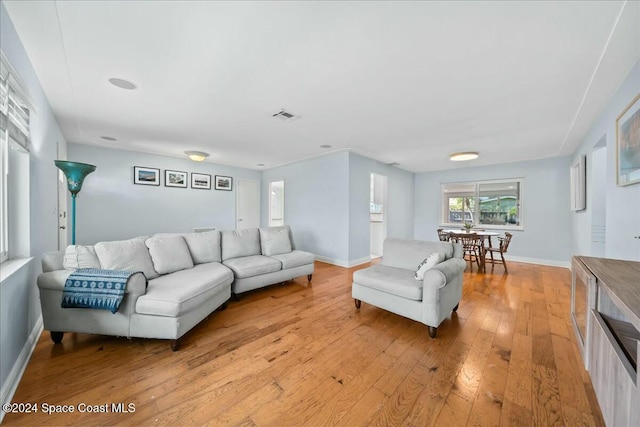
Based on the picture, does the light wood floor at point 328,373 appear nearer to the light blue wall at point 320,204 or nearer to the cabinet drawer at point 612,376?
the cabinet drawer at point 612,376

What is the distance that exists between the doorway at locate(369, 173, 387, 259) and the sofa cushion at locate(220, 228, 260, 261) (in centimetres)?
330

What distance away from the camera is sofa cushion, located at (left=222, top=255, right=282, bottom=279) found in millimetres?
3020

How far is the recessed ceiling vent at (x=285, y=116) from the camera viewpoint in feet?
9.72

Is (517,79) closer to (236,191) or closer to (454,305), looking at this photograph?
(454,305)

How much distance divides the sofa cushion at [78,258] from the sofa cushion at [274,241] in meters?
1.94

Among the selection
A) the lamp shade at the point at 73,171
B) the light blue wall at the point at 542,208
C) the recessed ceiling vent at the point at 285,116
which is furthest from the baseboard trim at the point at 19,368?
the light blue wall at the point at 542,208

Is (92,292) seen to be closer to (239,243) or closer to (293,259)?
(239,243)

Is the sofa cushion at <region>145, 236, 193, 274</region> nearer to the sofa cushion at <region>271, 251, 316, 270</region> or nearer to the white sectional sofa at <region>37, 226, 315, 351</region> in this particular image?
the white sectional sofa at <region>37, 226, 315, 351</region>

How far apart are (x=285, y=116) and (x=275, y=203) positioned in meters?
4.74

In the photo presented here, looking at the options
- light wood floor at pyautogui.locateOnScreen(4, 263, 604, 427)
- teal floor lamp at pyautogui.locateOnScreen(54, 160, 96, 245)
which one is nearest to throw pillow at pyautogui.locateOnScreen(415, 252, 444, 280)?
light wood floor at pyautogui.locateOnScreen(4, 263, 604, 427)

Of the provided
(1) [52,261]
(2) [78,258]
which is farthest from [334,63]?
(1) [52,261]

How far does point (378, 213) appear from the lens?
6203mm

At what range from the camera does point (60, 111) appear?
118 inches

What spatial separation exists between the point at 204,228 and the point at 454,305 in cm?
559
